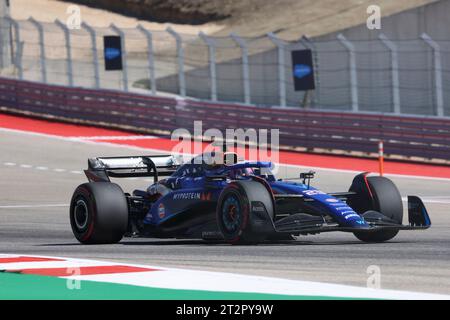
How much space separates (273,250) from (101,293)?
3379mm

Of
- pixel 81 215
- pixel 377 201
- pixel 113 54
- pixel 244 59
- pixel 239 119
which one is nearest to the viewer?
pixel 377 201

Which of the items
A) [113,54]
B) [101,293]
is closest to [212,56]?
[113,54]

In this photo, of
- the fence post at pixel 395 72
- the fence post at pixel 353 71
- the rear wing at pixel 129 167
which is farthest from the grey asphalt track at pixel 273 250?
the fence post at pixel 353 71

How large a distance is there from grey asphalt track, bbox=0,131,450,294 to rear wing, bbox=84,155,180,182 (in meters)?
0.85

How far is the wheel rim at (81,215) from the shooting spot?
13922mm

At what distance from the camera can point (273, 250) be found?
12578 mm

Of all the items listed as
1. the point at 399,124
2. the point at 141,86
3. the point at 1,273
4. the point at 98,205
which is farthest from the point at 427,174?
the point at 141,86

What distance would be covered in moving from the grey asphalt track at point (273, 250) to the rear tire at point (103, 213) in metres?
0.21

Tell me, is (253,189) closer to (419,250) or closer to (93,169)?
(419,250)

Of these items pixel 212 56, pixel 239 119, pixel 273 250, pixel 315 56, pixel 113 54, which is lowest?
pixel 273 250

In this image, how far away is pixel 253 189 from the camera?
12453 millimetres

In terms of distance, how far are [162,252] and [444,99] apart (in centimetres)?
1687

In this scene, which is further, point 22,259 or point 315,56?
point 315,56

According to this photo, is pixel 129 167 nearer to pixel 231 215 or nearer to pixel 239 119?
pixel 231 215
